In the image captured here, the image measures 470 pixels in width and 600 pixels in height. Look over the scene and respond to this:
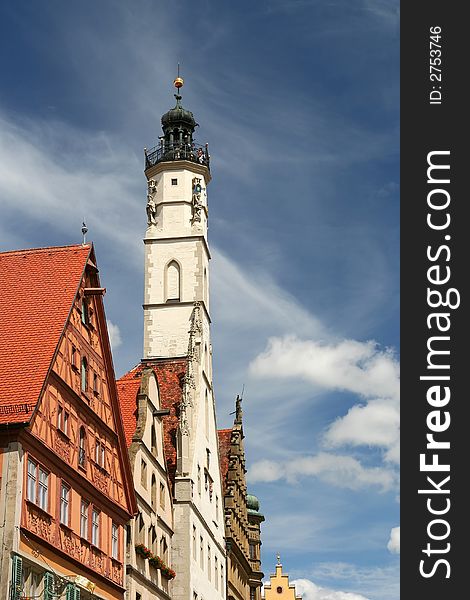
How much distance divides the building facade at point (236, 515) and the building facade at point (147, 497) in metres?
14.7

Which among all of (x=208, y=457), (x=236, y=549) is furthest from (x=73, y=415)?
(x=236, y=549)

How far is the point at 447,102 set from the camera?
83.6ft

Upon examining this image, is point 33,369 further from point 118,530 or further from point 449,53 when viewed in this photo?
point 449,53

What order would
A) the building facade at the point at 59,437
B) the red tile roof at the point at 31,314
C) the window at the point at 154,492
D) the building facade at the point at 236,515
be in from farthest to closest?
the building facade at the point at 236,515, the window at the point at 154,492, the red tile roof at the point at 31,314, the building facade at the point at 59,437

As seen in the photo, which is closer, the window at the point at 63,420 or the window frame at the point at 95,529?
the window at the point at 63,420

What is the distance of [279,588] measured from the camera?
4112 inches

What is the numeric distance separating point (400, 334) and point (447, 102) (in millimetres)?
5604

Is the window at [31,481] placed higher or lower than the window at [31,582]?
higher

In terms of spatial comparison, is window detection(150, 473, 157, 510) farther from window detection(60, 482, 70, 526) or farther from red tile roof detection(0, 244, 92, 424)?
red tile roof detection(0, 244, 92, 424)

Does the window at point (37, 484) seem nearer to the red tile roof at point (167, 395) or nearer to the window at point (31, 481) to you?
the window at point (31, 481)

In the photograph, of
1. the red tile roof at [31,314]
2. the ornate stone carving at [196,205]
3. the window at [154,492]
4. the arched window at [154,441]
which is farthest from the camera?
the ornate stone carving at [196,205]

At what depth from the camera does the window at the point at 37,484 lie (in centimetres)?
2716

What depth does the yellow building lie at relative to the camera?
103562mm

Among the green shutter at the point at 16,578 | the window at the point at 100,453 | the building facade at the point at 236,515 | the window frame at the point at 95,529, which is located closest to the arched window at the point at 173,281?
the building facade at the point at 236,515
